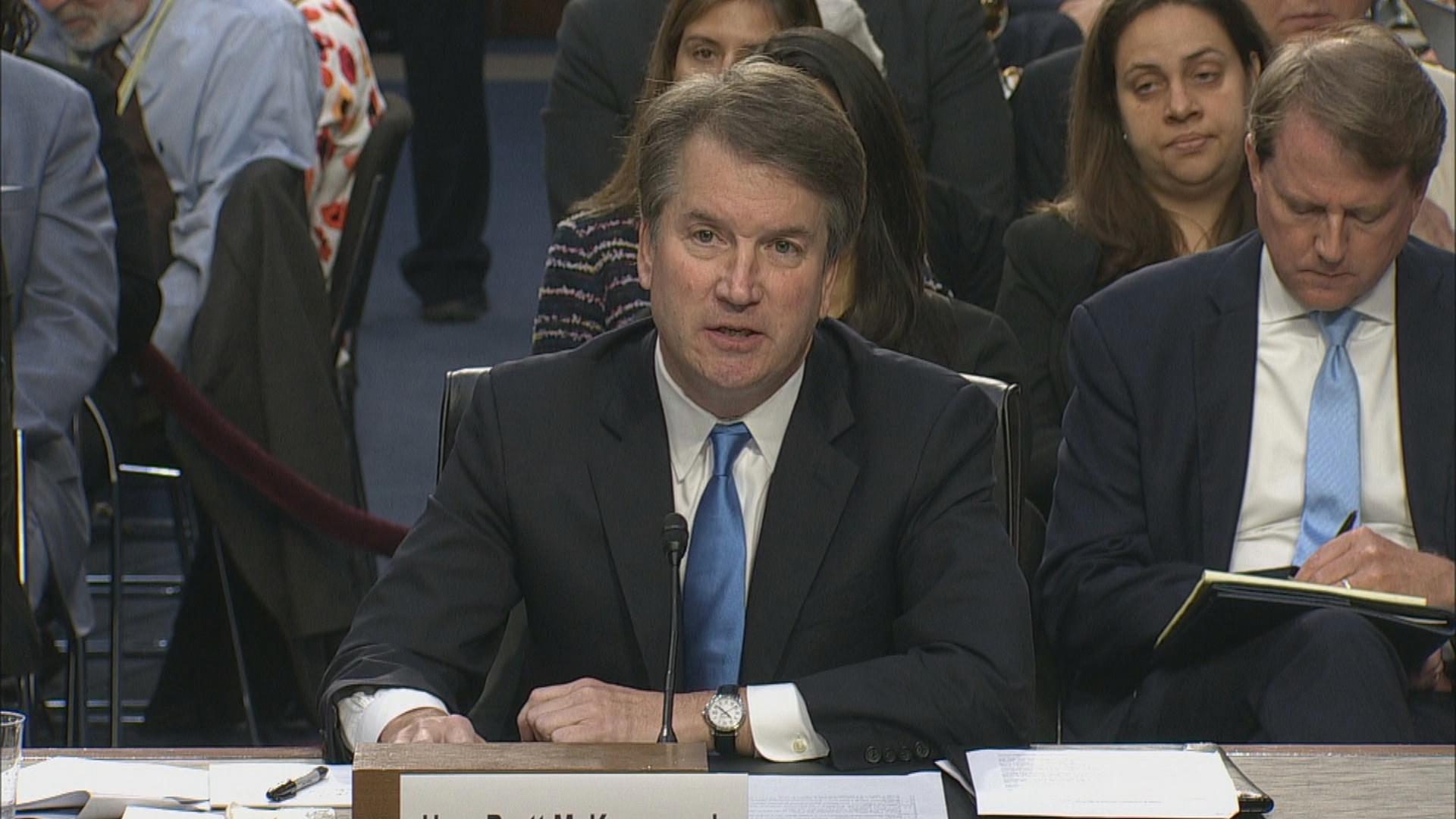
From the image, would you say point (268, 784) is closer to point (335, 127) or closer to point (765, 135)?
point (765, 135)

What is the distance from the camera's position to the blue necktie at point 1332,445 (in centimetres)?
267

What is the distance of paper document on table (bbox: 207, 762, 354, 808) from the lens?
175 centimetres

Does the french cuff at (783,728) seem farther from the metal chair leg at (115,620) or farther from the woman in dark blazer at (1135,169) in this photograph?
the metal chair leg at (115,620)

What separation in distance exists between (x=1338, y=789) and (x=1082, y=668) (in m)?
0.87

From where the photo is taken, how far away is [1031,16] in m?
4.67

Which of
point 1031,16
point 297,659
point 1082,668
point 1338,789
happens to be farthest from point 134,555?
point 1338,789

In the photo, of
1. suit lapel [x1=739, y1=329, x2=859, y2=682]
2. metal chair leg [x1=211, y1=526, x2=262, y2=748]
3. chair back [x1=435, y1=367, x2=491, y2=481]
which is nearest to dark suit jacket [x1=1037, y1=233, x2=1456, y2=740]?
suit lapel [x1=739, y1=329, x2=859, y2=682]

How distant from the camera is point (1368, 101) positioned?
2609 millimetres

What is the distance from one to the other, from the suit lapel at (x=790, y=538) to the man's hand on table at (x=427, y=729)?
328mm

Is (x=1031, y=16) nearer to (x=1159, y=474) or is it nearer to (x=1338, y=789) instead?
(x=1159, y=474)

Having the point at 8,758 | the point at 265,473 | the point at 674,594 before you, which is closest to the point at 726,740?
the point at 674,594

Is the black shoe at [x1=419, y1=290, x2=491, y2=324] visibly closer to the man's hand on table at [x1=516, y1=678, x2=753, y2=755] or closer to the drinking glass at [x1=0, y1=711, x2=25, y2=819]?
the man's hand on table at [x1=516, y1=678, x2=753, y2=755]

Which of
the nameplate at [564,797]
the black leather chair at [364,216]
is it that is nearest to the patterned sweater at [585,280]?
the black leather chair at [364,216]

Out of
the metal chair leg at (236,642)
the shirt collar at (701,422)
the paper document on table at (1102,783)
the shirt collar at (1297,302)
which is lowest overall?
the metal chair leg at (236,642)
